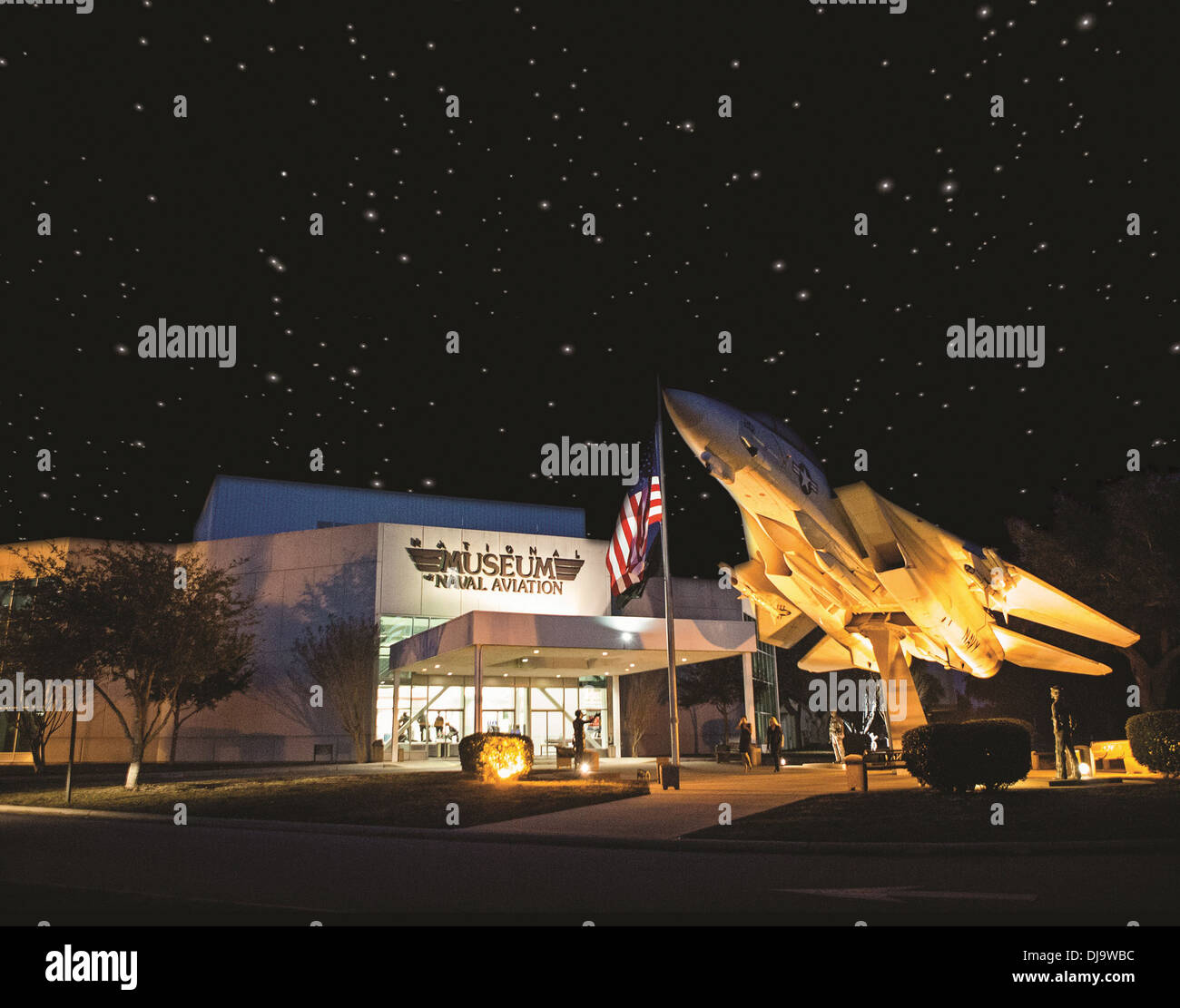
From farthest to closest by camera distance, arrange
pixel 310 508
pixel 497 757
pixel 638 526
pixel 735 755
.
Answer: pixel 310 508, pixel 735 755, pixel 638 526, pixel 497 757

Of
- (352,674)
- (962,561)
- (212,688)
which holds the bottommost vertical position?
(212,688)

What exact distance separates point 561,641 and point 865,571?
1011cm

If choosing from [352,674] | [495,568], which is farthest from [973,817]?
[495,568]

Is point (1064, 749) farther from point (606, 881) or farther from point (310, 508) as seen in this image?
point (310, 508)

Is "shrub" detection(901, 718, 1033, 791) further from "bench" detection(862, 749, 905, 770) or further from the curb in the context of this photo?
"bench" detection(862, 749, 905, 770)

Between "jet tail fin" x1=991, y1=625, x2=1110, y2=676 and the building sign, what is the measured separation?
20.8m

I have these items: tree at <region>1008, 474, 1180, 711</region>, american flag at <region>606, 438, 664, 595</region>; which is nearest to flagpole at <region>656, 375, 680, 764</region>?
american flag at <region>606, 438, 664, 595</region>

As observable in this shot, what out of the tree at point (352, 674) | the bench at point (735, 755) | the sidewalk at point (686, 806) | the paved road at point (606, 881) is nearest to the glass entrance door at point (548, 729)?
the tree at point (352, 674)

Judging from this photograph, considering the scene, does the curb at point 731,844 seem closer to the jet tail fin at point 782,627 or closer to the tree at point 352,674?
the jet tail fin at point 782,627

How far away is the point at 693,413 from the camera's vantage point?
62.5ft

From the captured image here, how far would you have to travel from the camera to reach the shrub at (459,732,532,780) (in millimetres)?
21547
